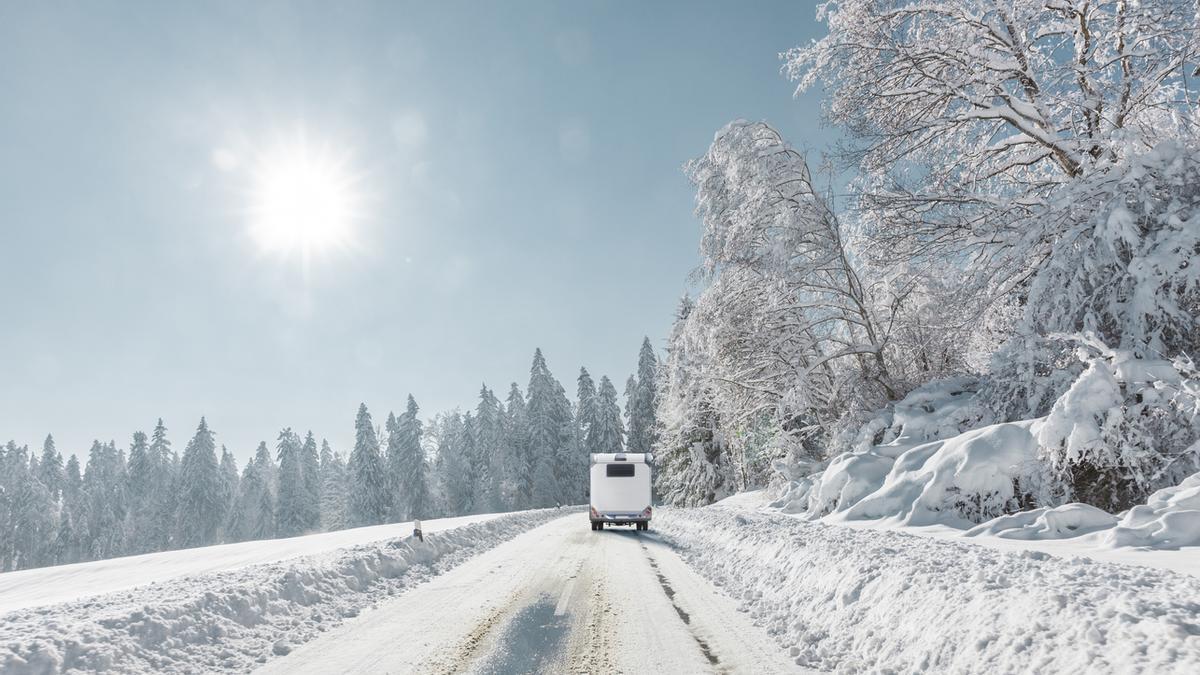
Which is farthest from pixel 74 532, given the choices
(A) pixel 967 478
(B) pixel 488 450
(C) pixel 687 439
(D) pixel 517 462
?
(A) pixel 967 478

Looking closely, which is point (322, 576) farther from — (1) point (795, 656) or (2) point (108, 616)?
(1) point (795, 656)

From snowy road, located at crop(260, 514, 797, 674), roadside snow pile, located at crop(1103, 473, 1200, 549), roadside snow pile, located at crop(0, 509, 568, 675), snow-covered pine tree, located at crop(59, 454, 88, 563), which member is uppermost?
roadside snow pile, located at crop(1103, 473, 1200, 549)

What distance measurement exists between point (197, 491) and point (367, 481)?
2757 cm

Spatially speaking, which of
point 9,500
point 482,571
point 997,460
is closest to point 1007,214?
point 997,460

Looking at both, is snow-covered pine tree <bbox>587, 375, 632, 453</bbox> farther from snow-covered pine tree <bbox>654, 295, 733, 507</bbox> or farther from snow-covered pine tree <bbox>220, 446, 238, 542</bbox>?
snow-covered pine tree <bbox>220, 446, 238, 542</bbox>

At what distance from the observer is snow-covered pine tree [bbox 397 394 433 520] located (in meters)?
70.4

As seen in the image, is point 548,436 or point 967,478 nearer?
point 967,478

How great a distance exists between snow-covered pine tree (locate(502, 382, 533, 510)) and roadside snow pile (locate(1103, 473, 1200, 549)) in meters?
62.8

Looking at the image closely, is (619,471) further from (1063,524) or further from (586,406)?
(586,406)

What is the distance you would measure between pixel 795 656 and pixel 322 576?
7847mm

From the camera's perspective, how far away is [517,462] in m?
68.2

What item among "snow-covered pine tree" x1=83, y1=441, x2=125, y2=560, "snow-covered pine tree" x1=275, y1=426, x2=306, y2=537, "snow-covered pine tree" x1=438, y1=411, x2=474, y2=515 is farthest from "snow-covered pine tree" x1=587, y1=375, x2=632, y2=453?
"snow-covered pine tree" x1=83, y1=441, x2=125, y2=560

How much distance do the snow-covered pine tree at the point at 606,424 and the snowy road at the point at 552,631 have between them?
58144mm

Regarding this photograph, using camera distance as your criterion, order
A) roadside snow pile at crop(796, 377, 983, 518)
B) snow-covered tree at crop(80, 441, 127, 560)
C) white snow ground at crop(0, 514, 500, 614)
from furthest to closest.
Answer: snow-covered tree at crop(80, 441, 127, 560) → roadside snow pile at crop(796, 377, 983, 518) → white snow ground at crop(0, 514, 500, 614)
